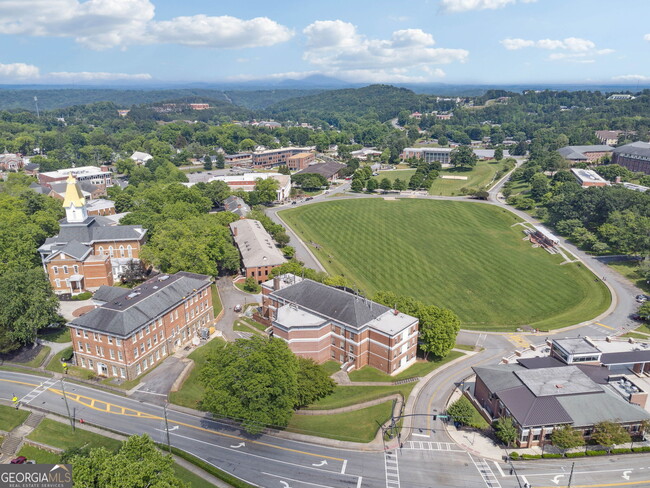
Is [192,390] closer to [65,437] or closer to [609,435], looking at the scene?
[65,437]

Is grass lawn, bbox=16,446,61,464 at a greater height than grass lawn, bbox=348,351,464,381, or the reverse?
grass lawn, bbox=16,446,61,464

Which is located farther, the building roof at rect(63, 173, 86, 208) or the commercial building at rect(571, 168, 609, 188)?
the commercial building at rect(571, 168, 609, 188)

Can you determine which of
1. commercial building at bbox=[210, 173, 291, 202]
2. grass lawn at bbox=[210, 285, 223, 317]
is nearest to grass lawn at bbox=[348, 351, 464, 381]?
grass lawn at bbox=[210, 285, 223, 317]

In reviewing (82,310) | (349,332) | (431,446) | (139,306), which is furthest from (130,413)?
(431,446)

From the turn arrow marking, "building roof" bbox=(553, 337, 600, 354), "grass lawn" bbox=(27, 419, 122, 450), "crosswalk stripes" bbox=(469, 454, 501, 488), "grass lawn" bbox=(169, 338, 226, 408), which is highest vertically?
"building roof" bbox=(553, 337, 600, 354)

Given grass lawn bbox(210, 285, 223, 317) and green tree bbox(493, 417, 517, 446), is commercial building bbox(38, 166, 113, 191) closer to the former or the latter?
grass lawn bbox(210, 285, 223, 317)

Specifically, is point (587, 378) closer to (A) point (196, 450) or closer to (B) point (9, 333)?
(A) point (196, 450)
